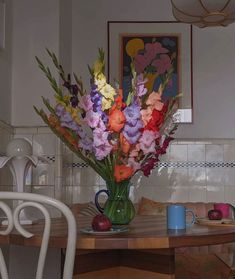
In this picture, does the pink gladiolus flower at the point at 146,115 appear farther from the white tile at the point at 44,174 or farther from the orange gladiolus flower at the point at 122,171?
the white tile at the point at 44,174

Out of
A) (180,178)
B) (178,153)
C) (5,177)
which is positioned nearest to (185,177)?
(180,178)

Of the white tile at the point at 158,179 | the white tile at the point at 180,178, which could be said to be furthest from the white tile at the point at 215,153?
the white tile at the point at 158,179

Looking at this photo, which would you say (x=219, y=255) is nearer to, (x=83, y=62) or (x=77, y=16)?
(x=83, y=62)

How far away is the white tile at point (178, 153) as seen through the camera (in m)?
4.32

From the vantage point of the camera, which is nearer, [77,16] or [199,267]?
[199,267]

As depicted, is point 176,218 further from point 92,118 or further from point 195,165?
point 195,165

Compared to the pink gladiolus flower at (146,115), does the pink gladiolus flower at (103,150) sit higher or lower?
lower

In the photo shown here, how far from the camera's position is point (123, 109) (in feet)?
6.48

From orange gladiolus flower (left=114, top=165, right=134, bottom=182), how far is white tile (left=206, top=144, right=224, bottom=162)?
2.46m

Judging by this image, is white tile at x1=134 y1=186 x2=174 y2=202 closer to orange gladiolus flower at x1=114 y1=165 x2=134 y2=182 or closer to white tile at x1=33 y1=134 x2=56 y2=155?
white tile at x1=33 y1=134 x2=56 y2=155

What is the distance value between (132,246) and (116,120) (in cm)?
53

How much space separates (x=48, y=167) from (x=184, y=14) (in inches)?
61.8

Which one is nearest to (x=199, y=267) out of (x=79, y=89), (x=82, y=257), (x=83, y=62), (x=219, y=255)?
(x=219, y=255)

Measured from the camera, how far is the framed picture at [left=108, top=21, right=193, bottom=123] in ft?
14.4
